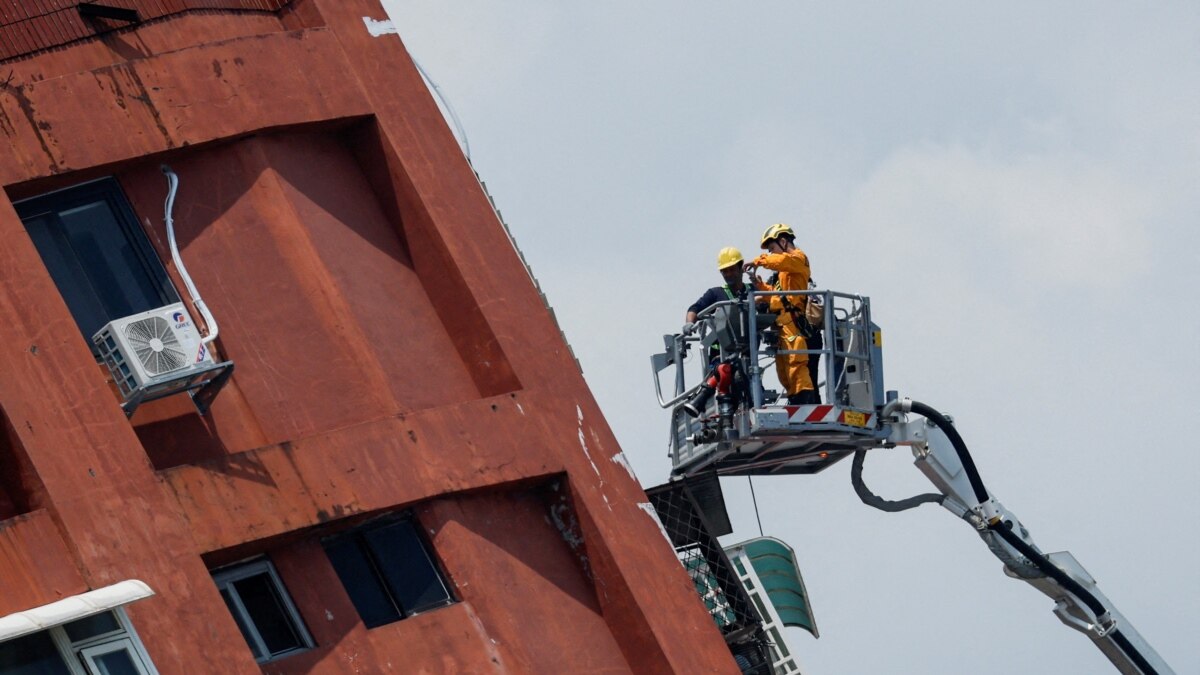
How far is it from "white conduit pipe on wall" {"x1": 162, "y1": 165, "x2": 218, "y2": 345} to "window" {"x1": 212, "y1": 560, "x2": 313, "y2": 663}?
2040 millimetres

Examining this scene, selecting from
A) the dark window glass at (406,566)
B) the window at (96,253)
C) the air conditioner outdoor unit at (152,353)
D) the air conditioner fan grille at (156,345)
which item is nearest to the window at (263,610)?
the dark window glass at (406,566)

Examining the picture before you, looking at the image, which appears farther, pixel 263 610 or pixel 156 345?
pixel 263 610

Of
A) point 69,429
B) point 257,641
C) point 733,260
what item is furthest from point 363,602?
point 733,260

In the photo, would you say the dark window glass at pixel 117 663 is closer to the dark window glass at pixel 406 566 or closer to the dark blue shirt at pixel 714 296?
the dark window glass at pixel 406 566

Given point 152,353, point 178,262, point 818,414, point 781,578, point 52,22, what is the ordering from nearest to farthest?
1. point 152,353
2. point 178,262
3. point 52,22
4. point 818,414
5. point 781,578

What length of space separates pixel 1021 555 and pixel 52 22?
35.3ft

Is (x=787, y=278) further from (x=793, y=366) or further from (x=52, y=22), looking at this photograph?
(x=52, y=22)

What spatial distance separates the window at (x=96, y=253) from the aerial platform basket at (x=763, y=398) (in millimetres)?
5077

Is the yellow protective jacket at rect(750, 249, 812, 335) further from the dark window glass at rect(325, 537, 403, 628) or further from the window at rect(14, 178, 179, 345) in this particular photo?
the window at rect(14, 178, 179, 345)

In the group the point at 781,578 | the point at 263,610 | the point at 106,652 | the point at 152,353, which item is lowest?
the point at 781,578

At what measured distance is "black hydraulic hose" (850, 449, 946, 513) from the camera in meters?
22.7

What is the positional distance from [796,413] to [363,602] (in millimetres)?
4453

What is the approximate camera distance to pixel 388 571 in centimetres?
1998

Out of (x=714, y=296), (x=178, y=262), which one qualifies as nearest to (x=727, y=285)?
(x=714, y=296)
